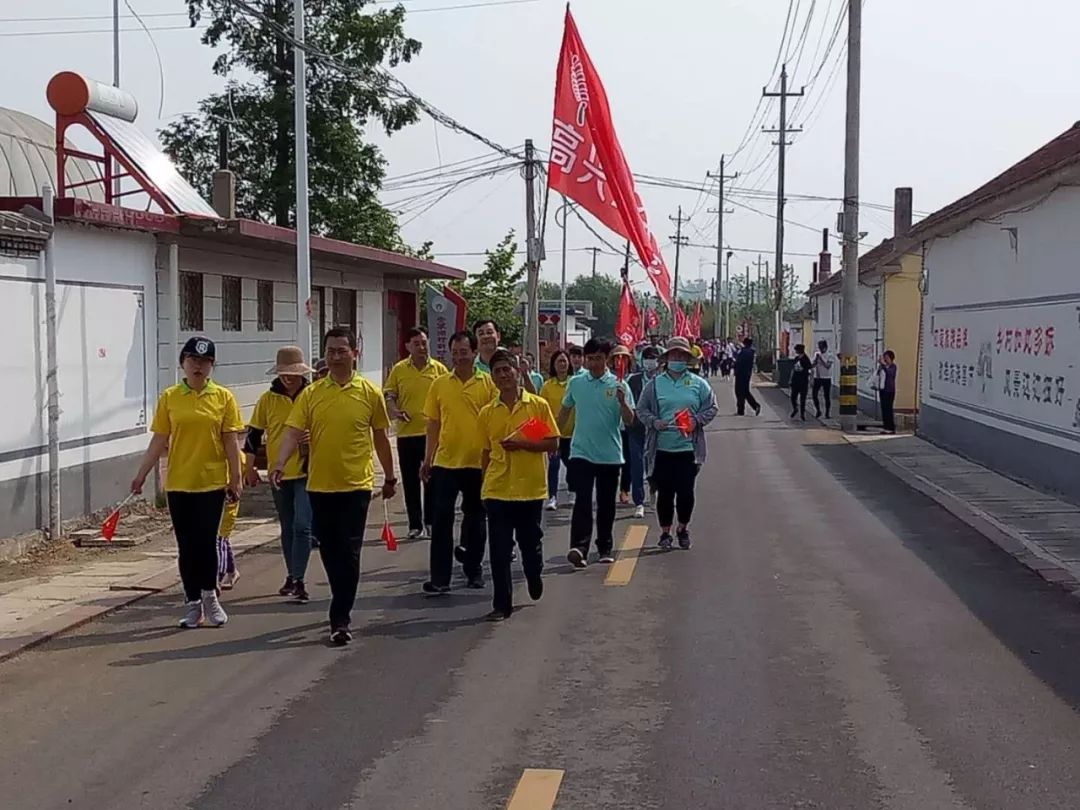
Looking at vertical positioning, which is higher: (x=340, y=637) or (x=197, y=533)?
(x=197, y=533)

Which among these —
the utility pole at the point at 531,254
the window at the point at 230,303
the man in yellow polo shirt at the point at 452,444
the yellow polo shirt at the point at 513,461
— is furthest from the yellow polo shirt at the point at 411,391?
the utility pole at the point at 531,254

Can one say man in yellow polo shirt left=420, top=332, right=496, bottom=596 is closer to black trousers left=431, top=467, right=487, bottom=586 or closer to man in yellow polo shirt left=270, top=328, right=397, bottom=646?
black trousers left=431, top=467, right=487, bottom=586

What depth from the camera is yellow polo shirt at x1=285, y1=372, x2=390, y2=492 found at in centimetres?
823

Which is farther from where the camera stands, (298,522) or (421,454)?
(421,454)

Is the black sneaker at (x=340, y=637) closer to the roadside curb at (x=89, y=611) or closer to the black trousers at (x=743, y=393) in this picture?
the roadside curb at (x=89, y=611)

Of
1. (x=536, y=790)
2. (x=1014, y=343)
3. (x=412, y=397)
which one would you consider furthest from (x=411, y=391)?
(x=1014, y=343)

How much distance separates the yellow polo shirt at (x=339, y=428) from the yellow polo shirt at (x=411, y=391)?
3.48 m

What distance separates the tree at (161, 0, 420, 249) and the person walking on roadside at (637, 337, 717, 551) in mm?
21368

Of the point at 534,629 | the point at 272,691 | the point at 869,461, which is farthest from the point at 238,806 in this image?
the point at 869,461

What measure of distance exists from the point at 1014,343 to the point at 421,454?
9.57 metres

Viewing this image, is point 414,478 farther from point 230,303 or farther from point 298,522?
point 230,303

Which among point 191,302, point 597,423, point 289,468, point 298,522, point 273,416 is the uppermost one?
point 191,302

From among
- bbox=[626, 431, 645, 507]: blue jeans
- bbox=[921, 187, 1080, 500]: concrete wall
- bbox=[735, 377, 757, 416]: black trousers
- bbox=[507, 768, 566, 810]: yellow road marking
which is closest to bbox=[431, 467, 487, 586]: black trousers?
bbox=[507, 768, 566, 810]: yellow road marking

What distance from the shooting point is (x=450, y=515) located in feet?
31.1
